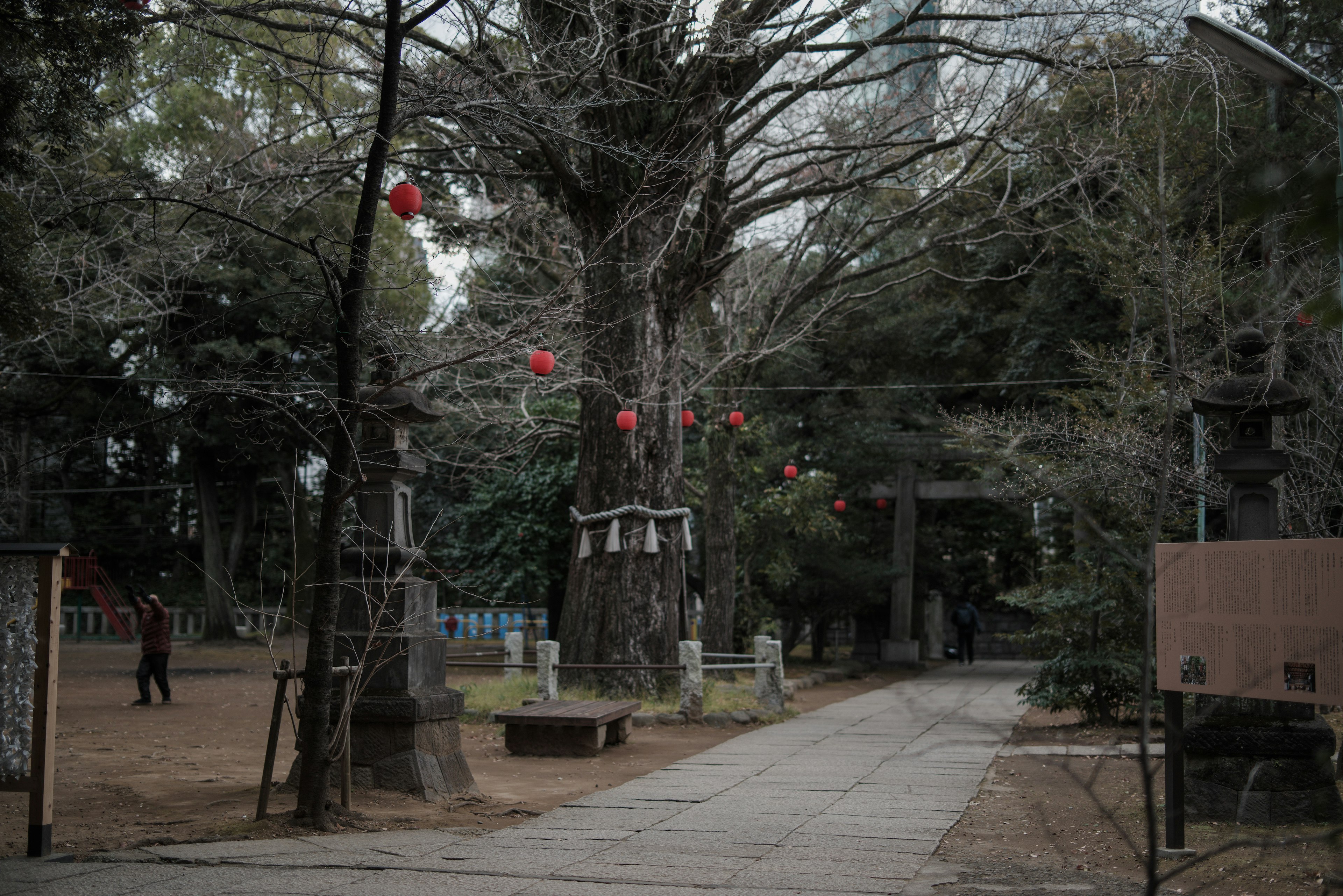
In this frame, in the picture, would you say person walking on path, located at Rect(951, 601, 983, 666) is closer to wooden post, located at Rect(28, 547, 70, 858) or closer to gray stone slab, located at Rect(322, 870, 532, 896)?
gray stone slab, located at Rect(322, 870, 532, 896)

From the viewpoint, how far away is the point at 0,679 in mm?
5355

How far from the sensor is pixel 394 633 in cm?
710

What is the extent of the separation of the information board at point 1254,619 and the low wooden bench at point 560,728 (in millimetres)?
5189

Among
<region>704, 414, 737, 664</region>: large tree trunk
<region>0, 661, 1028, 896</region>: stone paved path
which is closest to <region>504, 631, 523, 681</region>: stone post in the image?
<region>704, 414, 737, 664</region>: large tree trunk

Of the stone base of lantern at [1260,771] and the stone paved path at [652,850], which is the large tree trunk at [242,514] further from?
the stone base of lantern at [1260,771]

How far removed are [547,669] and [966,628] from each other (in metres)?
15.8

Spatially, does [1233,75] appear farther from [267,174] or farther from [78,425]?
[78,425]

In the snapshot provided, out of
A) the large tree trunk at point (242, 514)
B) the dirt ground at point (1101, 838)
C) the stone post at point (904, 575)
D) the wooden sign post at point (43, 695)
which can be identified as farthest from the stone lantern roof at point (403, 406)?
the large tree trunk at point (242, 514)

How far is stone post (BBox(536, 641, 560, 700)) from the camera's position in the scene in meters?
11.9

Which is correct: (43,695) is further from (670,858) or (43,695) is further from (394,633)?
(670,858)

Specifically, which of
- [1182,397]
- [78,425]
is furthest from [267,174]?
[78,425]

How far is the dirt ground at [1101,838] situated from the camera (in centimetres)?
510

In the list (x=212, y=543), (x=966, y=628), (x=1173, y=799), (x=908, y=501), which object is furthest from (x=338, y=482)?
(x=212, y=543)

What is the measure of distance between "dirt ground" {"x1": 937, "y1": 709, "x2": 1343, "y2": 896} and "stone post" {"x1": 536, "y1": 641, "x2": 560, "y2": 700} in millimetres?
5130
